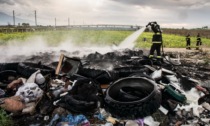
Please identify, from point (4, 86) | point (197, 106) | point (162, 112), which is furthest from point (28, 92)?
point (197, 106)

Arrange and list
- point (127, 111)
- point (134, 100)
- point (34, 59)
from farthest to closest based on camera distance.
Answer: point (34, 59) < point (134, 100) < point (127, 111)

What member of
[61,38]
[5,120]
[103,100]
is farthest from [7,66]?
[61,38]

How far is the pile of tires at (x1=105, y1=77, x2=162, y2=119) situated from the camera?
6316 mm

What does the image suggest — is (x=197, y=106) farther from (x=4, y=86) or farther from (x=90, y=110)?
(x=4, y=86)

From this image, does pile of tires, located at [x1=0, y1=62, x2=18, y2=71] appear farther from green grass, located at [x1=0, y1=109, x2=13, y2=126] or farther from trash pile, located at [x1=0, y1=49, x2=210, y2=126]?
green grass, located at [x1=0, y1=109, x2=13, y2=126]

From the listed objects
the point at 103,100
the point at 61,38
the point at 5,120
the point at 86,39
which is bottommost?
the point at 5,120

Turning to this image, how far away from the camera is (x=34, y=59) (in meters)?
13.3

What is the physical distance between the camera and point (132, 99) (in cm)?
682

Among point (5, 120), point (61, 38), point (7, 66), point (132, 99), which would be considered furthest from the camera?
point (61, 38)

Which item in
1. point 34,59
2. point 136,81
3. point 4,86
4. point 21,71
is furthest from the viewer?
point 34,59

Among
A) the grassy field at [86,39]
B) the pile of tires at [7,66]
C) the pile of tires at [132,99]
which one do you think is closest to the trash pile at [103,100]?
the pile of tires at [132,99]

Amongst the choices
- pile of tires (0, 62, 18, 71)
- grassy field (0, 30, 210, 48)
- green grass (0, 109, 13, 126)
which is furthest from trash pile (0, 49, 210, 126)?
grassy field (0, 30, 210, 48)

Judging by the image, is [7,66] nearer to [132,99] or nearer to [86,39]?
[132,99]

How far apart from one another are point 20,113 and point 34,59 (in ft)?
23.1
